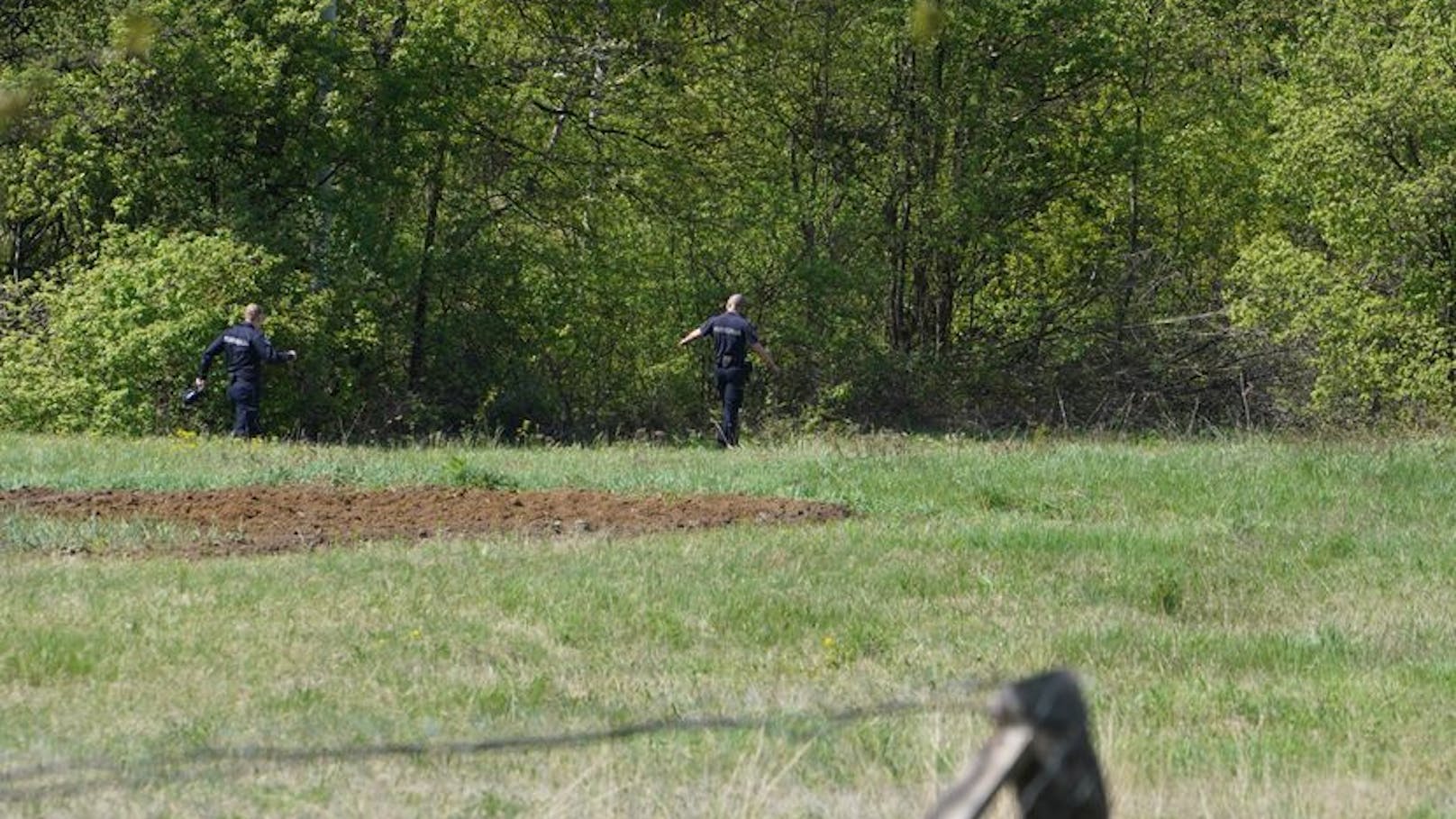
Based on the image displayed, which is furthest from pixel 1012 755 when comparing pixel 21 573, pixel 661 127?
pixel 661 127

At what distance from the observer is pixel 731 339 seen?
23.7 metres

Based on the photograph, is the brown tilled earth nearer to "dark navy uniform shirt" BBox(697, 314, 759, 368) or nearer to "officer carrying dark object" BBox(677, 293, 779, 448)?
"officer carrying dark object" BBox(677, 293, 779, 448)

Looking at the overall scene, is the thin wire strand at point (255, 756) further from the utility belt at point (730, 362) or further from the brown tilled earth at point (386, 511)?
the utility belt at point (730, 362)

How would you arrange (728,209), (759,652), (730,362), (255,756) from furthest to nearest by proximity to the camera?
(728,209), (730,362), (759,652), (255,756)

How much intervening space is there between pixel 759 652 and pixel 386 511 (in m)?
5.65

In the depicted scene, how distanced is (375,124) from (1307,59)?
51.9 feet

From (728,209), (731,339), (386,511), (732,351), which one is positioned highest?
(728,209)

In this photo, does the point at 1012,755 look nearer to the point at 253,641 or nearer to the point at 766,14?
the point at 253,641

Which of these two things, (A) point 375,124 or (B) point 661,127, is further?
(B) point 661,127

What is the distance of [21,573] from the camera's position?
1095 cm

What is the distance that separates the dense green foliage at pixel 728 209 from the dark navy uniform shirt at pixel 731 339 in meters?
5.49

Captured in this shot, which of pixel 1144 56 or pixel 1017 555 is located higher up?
pixel 1144 56

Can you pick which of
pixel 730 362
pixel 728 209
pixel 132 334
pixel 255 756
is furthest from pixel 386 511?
pixel 728 209

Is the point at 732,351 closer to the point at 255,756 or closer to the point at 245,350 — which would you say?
the point at 245,350
